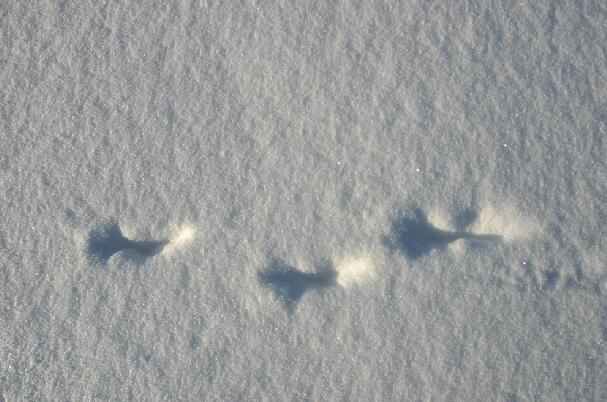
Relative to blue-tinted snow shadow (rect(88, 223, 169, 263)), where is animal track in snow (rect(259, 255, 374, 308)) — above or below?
below

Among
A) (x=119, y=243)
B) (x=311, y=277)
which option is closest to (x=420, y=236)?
(x=311, y=277)

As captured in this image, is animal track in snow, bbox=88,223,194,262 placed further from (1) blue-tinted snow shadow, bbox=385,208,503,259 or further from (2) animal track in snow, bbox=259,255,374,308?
(1) blue-tinted snow shadow, bbox=385,208,503,259

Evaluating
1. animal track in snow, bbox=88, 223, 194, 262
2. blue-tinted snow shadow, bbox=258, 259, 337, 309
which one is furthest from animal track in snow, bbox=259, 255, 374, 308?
animal track in snow, bbox=88, 223, 194, 262

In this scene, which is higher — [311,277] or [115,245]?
[115,245]

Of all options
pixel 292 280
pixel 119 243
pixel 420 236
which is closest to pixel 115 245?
pixel 119 243

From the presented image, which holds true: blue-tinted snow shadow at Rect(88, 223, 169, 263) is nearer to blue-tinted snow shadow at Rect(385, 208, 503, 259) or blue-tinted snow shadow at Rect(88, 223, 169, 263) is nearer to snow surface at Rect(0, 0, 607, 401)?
snow surface at Rect(0, 0, 607, 401)

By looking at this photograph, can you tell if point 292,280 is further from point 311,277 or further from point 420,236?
point 420,236
